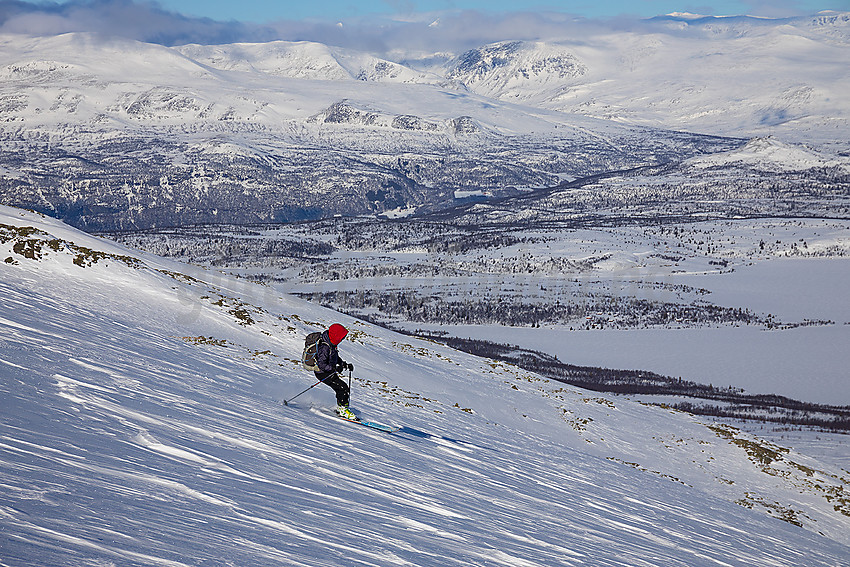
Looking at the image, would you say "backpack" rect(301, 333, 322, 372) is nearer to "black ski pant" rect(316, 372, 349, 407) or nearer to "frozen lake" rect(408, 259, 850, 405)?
"black ski pant" rect(316, 372, 349, 407)

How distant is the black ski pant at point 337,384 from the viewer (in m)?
13.2

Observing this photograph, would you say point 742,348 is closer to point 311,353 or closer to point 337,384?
point 337,384

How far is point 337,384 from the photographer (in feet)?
44.7

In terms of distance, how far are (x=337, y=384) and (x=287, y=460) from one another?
3.91 meters

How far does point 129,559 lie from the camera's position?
17.7 ft

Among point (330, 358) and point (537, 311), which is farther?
point (537, 311)

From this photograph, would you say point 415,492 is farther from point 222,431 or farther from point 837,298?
point 837,298

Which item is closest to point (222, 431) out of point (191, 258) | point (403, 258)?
point (403, 258)

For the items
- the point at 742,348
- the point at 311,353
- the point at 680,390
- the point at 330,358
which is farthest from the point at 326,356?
the point at 742,348

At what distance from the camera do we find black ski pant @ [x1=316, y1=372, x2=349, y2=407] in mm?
13195

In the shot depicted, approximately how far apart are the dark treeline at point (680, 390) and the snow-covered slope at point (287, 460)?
2675 cm

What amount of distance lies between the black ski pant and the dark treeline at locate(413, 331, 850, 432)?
4543 cm

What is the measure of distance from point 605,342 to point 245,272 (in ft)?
325

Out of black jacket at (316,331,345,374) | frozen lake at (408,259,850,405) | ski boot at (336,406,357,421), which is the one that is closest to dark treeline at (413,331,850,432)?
frozen lake at (408,259,850,405)
